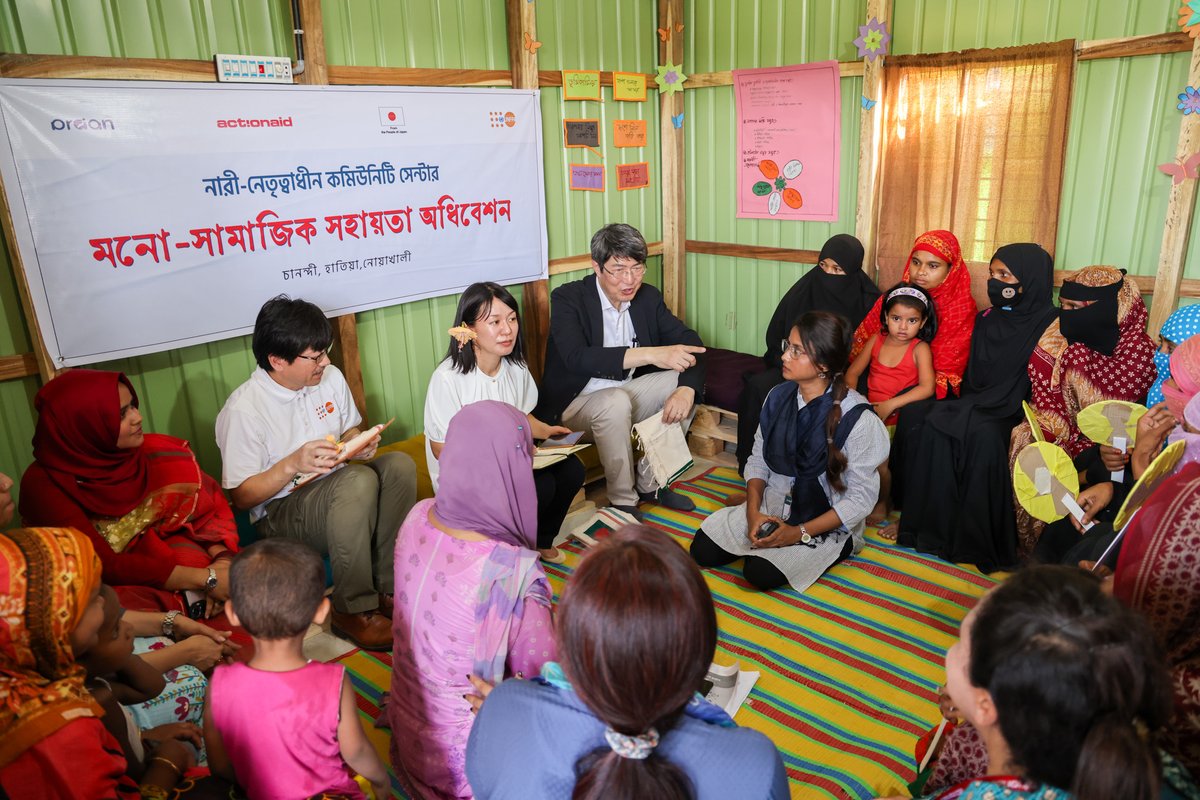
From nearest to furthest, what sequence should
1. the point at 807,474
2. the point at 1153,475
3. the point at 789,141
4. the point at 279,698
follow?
the point at 279,698 → the point at 1153,475 → the point at 807,474 → the point at 789,141

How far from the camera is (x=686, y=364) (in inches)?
154

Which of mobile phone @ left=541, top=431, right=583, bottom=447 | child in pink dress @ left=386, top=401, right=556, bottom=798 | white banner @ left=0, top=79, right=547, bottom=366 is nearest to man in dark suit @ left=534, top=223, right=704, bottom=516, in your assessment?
mobile phone @ left=541, top=431, right=583, bottom=447

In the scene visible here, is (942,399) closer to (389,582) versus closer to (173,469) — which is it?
(389,582)

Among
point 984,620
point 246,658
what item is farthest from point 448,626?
point 984,620

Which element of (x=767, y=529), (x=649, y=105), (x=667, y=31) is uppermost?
(x=667, y=31)

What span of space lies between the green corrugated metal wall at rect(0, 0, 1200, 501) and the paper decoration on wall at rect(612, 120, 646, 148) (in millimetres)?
50

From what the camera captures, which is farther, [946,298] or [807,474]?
[946,298]

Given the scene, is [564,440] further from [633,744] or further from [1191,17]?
[1191,17]

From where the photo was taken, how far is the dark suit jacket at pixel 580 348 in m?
3.88

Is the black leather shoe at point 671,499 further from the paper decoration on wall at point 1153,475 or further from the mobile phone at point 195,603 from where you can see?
the mobile phone at point 195,603

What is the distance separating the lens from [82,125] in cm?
281

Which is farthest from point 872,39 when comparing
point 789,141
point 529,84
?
point 529,84

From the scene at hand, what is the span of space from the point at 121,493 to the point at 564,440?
5.36 feet

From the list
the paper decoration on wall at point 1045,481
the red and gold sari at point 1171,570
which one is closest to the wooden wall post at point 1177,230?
the paper decoration on wall at point 1045,481
